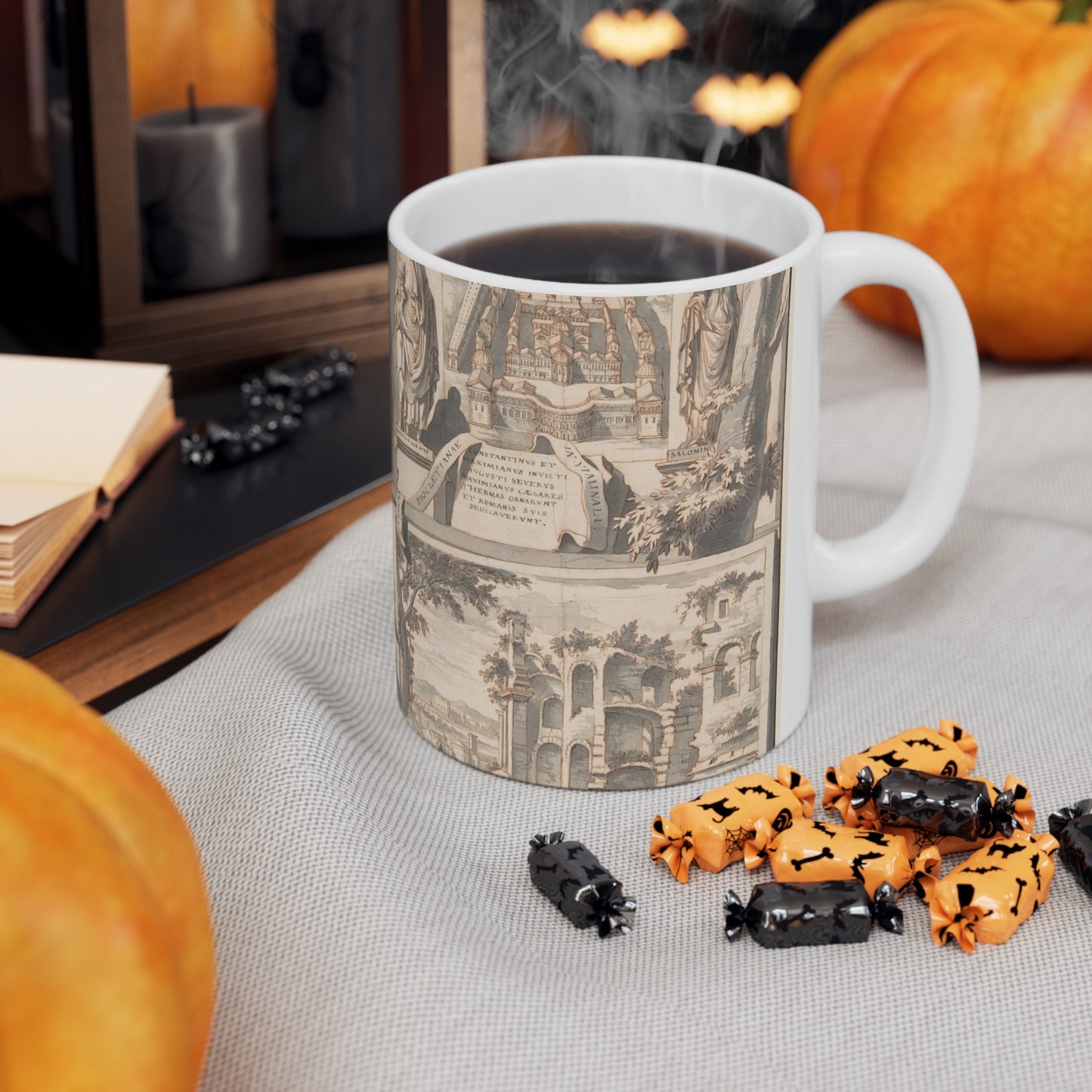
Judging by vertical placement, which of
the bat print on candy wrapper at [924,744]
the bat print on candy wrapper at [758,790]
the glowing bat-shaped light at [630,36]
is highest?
the glowing bat-shaped light at [630,36]

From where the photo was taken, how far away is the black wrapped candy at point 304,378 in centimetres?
78

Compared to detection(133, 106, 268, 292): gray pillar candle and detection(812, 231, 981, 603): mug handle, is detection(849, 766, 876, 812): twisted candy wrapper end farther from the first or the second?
detection(133, 106, 268, 292): gray pillar candle

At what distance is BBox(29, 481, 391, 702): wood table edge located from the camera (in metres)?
0.58

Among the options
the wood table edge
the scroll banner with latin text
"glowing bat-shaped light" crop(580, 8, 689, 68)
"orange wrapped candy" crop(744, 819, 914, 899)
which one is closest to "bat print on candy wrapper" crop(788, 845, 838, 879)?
"orange wrapped candy" crop(744, 819, 914, 899)

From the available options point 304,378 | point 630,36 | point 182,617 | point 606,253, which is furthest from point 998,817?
point 630,36

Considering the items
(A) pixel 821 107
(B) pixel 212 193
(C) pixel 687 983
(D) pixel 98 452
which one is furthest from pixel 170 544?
(A) pixel 821 107

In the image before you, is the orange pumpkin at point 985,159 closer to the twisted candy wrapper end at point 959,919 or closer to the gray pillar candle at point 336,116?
the gray pillar candle at point 336,116

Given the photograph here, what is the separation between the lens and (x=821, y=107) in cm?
86

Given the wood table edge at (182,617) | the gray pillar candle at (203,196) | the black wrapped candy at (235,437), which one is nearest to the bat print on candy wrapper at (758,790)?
the wood table edge at (182,617)

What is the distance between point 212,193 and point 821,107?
0.37 meters

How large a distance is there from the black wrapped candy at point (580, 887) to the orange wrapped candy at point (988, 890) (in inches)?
3.6

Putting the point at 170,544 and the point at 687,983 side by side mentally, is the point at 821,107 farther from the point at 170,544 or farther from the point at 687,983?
the point at 687,983

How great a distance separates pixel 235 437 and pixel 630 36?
48 centimetres

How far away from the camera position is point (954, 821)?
448mm
